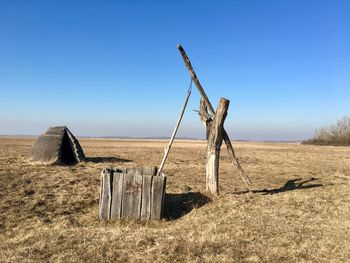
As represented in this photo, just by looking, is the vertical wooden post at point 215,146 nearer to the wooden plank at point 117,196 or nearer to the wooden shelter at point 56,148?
the wooden plank at point 117,196

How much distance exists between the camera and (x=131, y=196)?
9.02m

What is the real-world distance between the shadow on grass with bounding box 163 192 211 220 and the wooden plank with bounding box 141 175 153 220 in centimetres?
51

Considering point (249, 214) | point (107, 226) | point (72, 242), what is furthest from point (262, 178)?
point (72, 242)

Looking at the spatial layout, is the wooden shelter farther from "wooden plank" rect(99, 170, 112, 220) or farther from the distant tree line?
the distant tree line

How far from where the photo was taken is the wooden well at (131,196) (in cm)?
895

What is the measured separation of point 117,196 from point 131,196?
34 cm

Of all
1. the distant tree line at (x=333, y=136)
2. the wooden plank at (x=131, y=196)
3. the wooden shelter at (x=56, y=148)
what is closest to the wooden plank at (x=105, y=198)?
the wooden plank at (x=131, y=196)

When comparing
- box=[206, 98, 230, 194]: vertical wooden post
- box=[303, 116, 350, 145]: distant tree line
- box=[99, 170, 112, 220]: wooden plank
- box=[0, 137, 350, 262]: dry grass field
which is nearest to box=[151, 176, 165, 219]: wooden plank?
box=[0, 137, 350, 262]: dry grass field

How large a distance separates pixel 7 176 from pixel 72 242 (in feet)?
24.2

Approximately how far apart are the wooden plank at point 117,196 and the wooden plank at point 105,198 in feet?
0.32

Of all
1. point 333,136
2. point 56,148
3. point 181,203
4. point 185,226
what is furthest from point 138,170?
point 333,136

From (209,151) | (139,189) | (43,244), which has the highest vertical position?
(209,151)

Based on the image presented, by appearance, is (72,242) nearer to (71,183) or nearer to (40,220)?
(40,220)

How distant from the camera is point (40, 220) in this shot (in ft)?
28.8
